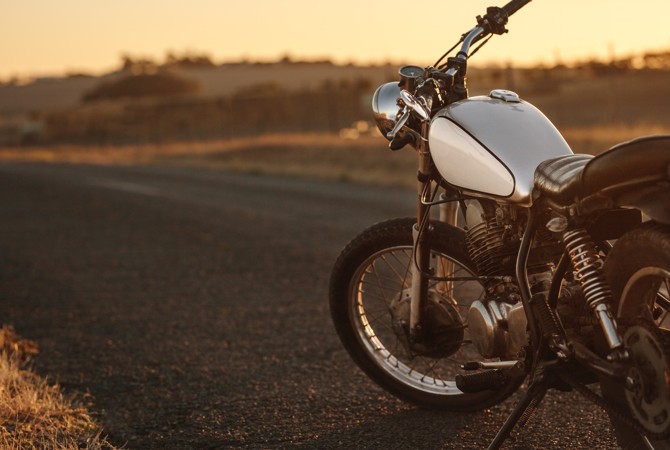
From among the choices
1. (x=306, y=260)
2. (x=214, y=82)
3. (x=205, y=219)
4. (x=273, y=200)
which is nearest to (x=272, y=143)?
(x=273, y=200)

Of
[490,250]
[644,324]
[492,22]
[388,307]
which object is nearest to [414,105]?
[492,22]

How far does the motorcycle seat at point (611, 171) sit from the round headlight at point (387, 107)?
0.97 meters

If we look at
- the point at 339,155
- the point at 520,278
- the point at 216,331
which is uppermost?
the point at 520,278

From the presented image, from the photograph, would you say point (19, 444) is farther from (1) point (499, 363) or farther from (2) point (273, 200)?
(2) point (273, 200)

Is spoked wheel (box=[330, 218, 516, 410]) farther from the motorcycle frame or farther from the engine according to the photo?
the engine

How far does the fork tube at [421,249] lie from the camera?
3.55 metres

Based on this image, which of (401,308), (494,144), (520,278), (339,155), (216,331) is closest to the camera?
(520,278)

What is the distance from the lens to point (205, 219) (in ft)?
36.8

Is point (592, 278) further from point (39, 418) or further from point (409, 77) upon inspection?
point (39, 418)

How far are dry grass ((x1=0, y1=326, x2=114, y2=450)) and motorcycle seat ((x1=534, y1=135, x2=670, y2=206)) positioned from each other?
1.84 m

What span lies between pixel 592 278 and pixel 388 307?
4.47ft

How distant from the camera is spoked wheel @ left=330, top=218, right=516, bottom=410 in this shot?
374cm

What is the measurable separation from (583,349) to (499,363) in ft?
1.62

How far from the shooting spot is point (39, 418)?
12.2 ft
